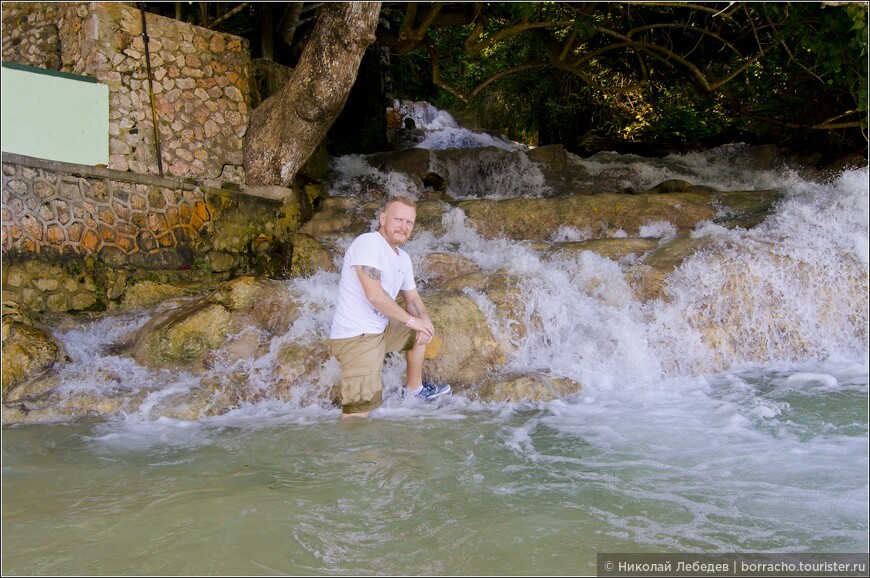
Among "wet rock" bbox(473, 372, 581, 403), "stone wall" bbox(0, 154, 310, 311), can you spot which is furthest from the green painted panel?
"wet rock" bbox(473, 372, 581, 403)

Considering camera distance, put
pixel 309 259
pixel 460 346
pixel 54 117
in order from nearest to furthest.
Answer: pixel 460 346
pixel 54 117
pixel 309 259

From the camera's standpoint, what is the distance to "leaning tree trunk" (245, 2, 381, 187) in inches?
311

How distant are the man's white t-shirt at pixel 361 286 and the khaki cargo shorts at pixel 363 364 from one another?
0.20ft

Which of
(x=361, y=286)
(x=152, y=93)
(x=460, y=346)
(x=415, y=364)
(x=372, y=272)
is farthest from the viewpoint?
(x=152, y=93)

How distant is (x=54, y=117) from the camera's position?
717 cm

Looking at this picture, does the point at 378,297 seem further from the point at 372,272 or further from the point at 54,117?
the point at 54,117

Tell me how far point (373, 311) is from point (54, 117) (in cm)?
423

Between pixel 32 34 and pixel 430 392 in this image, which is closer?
pixel 430 392

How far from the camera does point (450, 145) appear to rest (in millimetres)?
15023

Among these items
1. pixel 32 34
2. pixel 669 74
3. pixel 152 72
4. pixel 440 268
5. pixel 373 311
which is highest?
pixel 669 74

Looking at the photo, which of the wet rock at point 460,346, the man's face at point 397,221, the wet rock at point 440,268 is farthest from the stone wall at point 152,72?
the man's face at point 397,221

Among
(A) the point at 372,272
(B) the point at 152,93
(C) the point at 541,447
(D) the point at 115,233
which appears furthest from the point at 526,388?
(B) the point at 152,93

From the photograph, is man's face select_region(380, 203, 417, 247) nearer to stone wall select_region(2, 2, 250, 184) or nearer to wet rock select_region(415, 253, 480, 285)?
wet rock select_region(415, 253, 480, 285)

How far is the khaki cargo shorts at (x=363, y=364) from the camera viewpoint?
5066 millimetres
